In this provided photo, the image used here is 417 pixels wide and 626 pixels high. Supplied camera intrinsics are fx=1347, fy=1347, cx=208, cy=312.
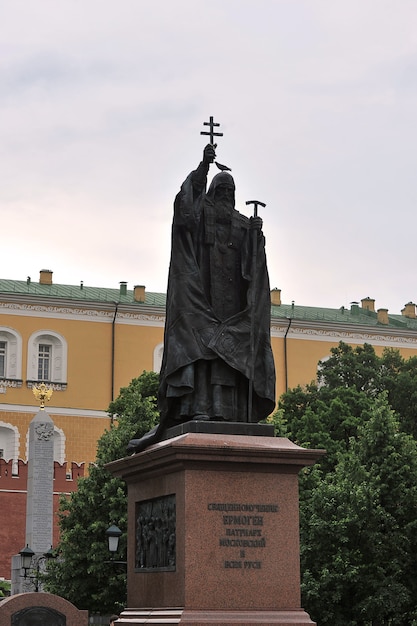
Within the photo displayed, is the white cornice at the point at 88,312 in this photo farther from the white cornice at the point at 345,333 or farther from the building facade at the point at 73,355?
the white cornice at the point at 345,333

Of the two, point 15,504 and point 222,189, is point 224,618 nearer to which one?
point 222,189

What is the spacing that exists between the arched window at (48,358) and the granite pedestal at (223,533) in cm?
4679

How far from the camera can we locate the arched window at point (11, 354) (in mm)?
57188

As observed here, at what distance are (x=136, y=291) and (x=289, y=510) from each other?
50.0 metres

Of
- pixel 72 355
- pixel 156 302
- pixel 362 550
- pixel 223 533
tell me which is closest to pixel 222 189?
pixel 223 533

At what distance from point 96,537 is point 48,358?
27.1 m

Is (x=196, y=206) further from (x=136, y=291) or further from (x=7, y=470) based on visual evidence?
(x=136, y=291)

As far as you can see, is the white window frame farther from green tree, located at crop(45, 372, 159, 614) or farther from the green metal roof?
green tree, located at crop(45, 372, 159, 614)

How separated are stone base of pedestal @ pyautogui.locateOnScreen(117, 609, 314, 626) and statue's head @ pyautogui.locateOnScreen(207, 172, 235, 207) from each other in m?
3.73

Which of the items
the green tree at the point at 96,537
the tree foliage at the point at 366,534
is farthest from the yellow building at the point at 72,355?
the tree foliage at the point at 366,534

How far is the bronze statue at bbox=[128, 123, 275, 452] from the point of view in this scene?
38.1 feet

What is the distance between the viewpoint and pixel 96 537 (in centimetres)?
3155

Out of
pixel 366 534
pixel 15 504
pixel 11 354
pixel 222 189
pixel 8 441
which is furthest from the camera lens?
pixel 11 354

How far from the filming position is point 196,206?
12.0 m
